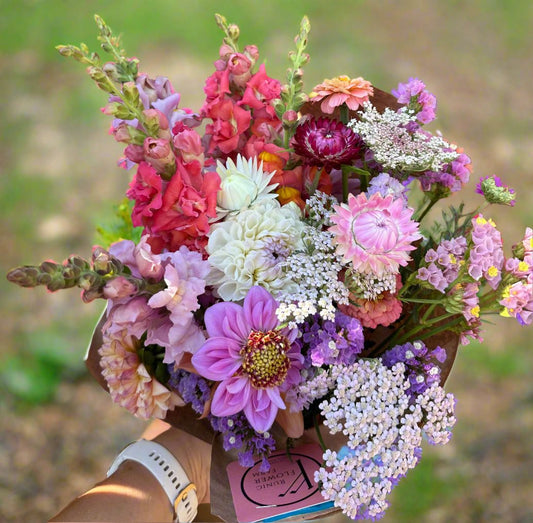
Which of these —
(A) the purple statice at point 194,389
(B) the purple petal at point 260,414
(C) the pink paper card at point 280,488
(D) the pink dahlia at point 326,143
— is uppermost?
(D) the pink dahlia at point 326,143

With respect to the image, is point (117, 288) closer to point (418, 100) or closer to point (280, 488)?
point (280, 488)

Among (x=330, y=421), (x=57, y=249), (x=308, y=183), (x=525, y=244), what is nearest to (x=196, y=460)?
(x=330, y=421)

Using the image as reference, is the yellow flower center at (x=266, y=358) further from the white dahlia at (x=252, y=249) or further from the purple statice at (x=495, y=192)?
the purple statice at (x=495, y=192)

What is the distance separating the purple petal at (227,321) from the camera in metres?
0.85

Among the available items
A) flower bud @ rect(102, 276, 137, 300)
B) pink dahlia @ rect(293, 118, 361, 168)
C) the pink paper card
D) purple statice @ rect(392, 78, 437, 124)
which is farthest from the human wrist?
purple statice @ rect(392, 78, 437, 124)

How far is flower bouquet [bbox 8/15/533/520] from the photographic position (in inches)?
32.7

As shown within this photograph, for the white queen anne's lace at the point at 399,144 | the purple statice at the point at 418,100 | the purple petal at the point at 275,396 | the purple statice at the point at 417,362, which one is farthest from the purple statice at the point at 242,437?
the purple statice at the point at 418,100

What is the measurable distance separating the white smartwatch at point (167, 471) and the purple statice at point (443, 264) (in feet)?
2.13

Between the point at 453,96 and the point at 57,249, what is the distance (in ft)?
7.54

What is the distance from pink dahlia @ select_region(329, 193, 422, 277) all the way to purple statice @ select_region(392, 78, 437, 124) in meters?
0.24

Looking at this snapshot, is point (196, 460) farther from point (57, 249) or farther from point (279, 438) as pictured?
point (57, 249)

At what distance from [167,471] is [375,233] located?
27.1 inches

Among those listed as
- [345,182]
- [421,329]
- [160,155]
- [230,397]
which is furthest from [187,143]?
[421,329]

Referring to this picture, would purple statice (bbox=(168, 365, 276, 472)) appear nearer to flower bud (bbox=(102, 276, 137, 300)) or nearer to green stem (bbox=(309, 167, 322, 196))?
flower bud (bbox=(102, 276, 137, 300))
